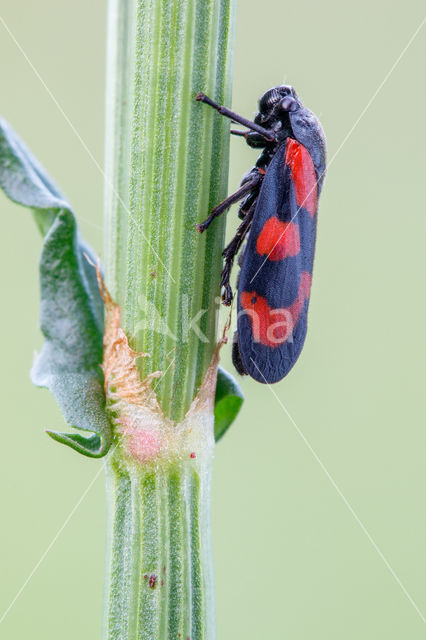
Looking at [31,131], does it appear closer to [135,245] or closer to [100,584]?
[100,584]

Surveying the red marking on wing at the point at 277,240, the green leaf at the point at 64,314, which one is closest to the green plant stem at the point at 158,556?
the green leaf at the point at 64,314

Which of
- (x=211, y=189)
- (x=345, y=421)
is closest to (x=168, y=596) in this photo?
(x=211, y=189)

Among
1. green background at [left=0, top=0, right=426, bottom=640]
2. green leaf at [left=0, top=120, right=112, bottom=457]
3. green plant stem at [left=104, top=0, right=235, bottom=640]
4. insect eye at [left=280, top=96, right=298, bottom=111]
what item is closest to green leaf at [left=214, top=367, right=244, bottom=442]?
green plant stem at [left=104, top=0, right=235, bottom=640]

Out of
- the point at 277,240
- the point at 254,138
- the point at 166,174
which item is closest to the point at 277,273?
the point at 277,240

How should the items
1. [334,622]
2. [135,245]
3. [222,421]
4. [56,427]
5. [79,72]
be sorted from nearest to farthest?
[135,245]
[222,421]
[56,427]
[334,622]
[79,72]

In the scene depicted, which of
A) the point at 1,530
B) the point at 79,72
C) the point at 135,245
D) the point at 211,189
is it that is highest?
the point at 79,72
